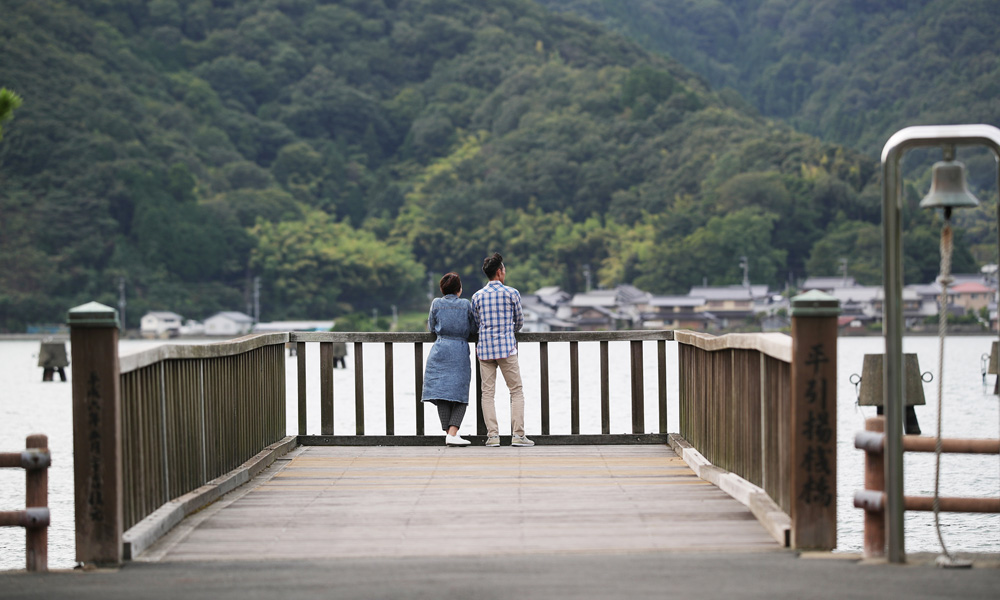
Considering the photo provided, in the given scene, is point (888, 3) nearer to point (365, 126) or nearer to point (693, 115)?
point (693, 115)

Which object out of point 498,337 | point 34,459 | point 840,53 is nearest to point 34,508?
point 34,459

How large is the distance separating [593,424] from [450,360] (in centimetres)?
2567

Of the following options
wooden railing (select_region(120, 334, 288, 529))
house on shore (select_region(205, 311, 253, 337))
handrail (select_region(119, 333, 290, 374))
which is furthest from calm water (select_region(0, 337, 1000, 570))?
house on shore (select_region(205, 311, 253, 337))

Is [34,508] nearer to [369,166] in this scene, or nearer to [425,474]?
[425,474]

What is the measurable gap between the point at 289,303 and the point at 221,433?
109 metres

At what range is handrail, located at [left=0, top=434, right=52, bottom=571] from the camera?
533 centimetres

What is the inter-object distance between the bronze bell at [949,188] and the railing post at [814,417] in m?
0.65

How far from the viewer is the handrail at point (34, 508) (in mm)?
5332

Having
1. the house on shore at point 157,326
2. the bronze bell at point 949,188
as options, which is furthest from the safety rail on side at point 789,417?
the house on shore at point 157,326

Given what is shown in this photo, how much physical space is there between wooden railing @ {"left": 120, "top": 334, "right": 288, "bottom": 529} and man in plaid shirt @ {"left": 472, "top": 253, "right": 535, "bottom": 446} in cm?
161

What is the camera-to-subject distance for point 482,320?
9062 mm

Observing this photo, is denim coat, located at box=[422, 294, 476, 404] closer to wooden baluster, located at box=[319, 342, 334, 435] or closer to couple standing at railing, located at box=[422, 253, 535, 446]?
couple standing at railing, located at box=[422, 253, 535, 446]

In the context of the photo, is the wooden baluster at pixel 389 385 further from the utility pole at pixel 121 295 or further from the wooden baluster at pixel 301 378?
the utility pole at pixel 121 295

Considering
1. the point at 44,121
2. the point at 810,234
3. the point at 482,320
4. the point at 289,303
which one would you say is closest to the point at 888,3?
the point at 810,234
